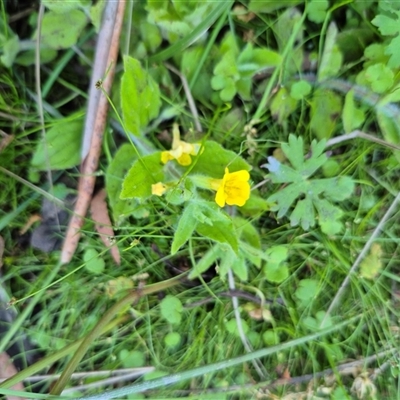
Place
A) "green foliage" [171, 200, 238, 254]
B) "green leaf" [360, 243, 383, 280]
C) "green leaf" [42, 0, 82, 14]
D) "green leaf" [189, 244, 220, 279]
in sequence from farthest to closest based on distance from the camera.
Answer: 1. "green leaf" [360, 243, 383, 280]
2. "green leaf" [189, 244, 220, 279]
3. "green leaf" [42, 0, 82, 14]
4. "green foliage" [171, 200, 238, 254]

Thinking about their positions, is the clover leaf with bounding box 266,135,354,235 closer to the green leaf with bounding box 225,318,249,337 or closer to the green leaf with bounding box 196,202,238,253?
the green leaf with bounding box 196,202,238,253

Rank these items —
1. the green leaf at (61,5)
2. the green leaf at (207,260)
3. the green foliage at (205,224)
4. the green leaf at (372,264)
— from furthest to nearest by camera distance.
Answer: the green leaf at (372,264)
the green leaf at (207,260)
the green leaf at (61,5)
the green foliage at (205,224)

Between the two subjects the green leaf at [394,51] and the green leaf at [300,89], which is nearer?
the green leaf at [394,51]

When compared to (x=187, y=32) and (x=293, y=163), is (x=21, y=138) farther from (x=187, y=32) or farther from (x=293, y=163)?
(x=293, y=163)

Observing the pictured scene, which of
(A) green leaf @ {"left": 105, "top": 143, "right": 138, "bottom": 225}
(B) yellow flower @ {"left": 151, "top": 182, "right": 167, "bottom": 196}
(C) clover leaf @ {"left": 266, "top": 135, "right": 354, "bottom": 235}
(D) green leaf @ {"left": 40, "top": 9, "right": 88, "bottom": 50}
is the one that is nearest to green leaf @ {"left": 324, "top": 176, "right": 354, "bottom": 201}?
(C) clover leaf @ {"left": 266, "top": 135, "right": 354, "bottom": 235}

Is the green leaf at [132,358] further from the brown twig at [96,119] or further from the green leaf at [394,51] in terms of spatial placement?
the green leaf at [394,51]

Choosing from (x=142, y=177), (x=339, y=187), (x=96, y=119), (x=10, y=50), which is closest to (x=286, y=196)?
(x=339, y=187)

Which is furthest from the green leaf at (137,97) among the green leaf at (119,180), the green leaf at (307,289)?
the green leaf at (307,289)

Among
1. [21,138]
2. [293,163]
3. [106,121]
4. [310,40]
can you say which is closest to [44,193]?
A: [21,138]
